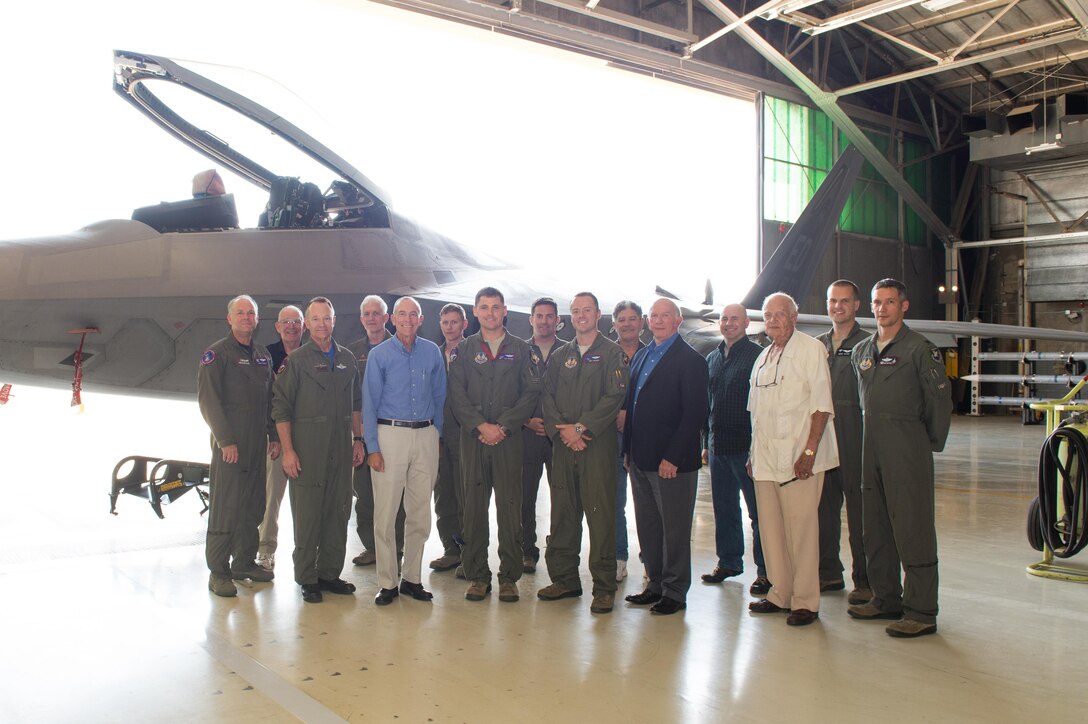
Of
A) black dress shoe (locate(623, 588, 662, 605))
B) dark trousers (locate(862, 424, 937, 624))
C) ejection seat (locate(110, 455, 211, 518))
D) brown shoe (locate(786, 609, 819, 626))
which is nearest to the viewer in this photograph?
dark trousers (locate(862, 424, 937, 624))

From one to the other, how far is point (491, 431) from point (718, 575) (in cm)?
181

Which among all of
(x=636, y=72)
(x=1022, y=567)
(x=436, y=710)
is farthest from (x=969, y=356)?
(x=436, y=710)

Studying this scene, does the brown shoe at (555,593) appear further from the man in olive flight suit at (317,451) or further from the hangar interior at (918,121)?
the hangar interior at (918,121)

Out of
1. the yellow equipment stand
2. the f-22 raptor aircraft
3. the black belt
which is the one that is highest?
the f-22 raptor aircraft

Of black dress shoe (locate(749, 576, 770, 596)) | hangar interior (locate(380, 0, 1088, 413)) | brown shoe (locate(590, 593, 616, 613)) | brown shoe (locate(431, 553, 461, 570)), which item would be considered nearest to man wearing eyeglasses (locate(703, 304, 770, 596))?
black dress shoe (locate(749, 576, 770, 596))

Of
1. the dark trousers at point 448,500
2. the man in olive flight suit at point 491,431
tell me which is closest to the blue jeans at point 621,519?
the man in olive flight suit at point 491,431

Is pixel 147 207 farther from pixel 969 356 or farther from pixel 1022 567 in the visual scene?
pixel 969 356

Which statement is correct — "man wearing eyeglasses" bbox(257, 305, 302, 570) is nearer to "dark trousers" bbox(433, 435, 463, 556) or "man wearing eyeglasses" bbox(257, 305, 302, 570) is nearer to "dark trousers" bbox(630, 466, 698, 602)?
"dark trousers" bbox(433, 435, 463, 556)

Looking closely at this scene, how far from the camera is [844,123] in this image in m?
→ 24.9

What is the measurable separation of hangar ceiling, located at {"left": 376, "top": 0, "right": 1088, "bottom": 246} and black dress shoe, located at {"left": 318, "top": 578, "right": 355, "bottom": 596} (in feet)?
46.7

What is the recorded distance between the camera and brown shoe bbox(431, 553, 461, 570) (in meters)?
5.51

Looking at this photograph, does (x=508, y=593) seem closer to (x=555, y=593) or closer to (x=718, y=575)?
(x=555, y=593)

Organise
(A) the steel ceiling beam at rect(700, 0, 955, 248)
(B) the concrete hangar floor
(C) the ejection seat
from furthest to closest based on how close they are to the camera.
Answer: (A) the steel ceiling beam at rect(700, 0, 955, 248) < (C) the ejection seat < (B) the concrete hangar floor

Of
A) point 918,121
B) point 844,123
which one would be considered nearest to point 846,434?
point 844,123
